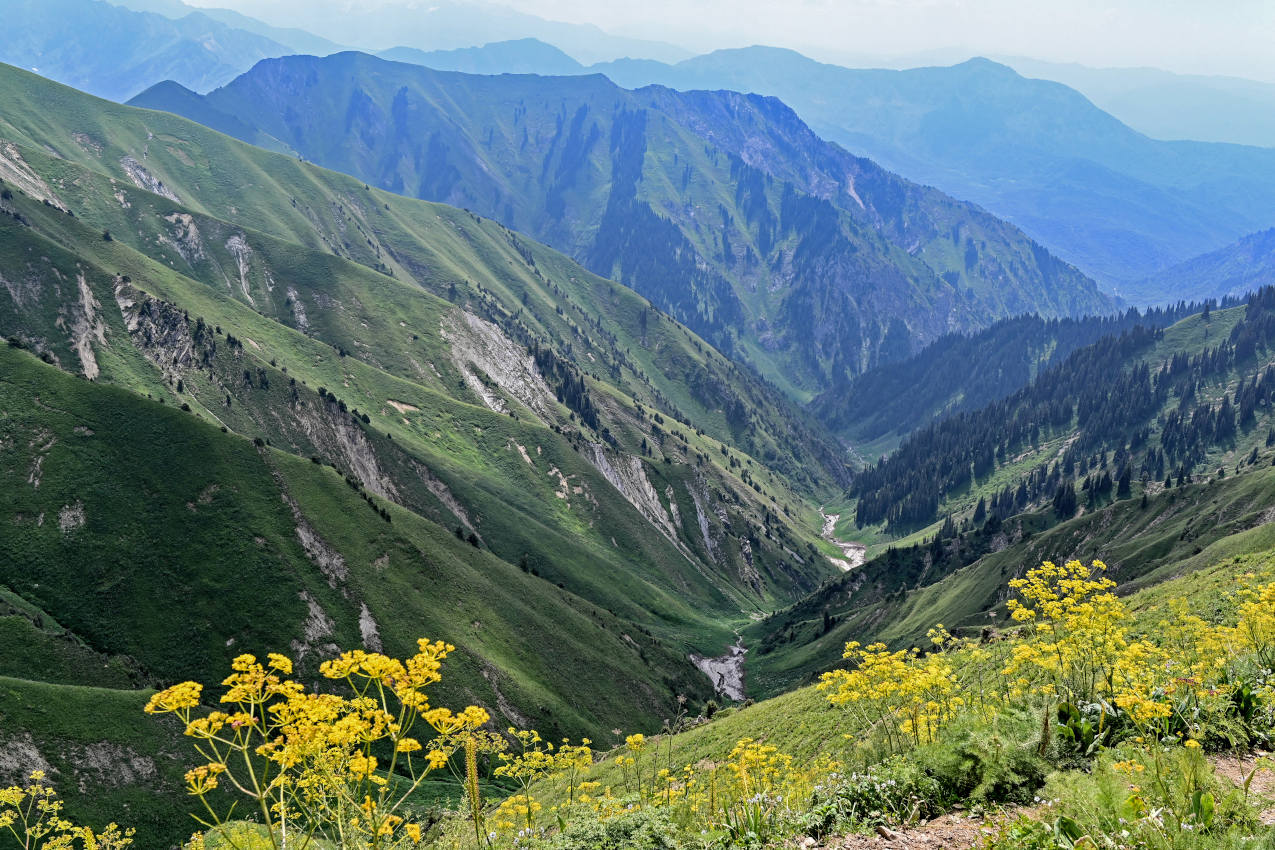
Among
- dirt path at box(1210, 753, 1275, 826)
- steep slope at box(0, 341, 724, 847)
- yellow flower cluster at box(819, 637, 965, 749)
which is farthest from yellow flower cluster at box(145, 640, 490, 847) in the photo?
steep slope at box(0, 341, 724, 847)

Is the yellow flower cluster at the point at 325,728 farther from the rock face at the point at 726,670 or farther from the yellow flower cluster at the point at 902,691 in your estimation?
the rock face at the point at 726,670

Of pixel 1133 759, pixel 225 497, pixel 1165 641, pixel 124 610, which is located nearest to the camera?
pixel 1133 759

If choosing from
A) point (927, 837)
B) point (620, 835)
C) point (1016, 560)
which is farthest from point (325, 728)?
point (1016, 560)

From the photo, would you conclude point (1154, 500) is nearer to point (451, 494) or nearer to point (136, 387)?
point (451, 494)

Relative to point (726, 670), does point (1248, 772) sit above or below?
above

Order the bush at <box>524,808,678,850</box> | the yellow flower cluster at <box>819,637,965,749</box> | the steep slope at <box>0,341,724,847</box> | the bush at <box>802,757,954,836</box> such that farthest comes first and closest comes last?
the steep slope at <box>0,341,724,847</box>
the yellow flower cluster at <box>819,637,965,749</box>
the bush at <box>802,757,954,836</box>
the bush at <box>524,808,678,850</box>

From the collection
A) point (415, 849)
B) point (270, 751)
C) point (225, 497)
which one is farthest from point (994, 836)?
point (225, 497)

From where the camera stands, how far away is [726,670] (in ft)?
564

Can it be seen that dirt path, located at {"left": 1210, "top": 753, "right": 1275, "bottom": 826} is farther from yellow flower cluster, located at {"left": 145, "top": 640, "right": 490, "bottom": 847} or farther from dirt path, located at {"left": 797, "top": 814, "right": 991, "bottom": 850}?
yellow flower cluster, located at {"left": 145, "top": 640, "right": 490, "bottom": 847}

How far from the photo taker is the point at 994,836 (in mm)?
14250

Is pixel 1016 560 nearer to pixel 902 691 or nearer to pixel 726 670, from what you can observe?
pixel 726 670

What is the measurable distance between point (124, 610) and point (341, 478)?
3910 cm

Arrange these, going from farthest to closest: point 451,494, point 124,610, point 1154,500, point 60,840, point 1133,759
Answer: point 451,494 → point 1154,500 → point 124,610 → point 60,840 → point 1133,759

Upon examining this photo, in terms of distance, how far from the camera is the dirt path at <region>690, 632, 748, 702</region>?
15688cm
